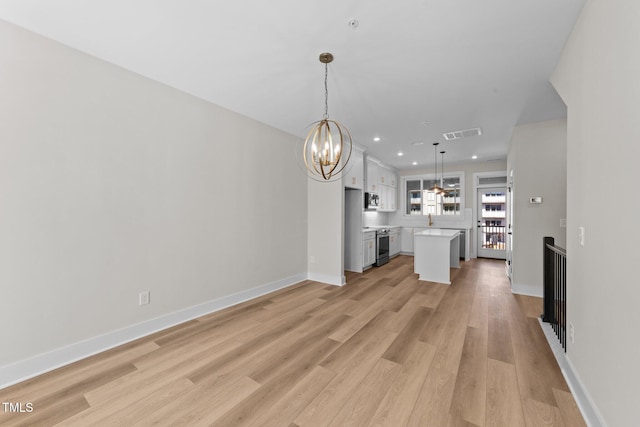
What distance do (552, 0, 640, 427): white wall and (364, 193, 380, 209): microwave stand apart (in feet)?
13.9

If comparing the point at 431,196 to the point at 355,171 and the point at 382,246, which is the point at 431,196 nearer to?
the point at 382,246

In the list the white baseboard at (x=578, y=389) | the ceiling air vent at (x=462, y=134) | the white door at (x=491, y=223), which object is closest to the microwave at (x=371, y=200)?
the ceiling air vent at (x=462, y=134)

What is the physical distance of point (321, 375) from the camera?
210 centimetres

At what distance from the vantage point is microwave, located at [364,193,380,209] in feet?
20.5

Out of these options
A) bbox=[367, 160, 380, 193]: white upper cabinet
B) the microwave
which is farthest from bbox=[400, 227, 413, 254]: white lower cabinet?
bbox=[367, 160, 380, 193]: white upper cabinet

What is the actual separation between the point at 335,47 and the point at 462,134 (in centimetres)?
340

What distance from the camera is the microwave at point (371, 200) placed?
20.5 feet

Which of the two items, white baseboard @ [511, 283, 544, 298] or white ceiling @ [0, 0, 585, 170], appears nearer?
white ceiling @ [0, 0, 585, 170]

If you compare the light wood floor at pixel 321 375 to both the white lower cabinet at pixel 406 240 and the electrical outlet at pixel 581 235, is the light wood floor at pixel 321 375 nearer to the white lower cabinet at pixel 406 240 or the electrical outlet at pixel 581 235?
the electrical outlet at pixel 581 235

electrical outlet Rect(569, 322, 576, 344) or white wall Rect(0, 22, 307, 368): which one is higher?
white wall Rect(0, 22, 307, 368)

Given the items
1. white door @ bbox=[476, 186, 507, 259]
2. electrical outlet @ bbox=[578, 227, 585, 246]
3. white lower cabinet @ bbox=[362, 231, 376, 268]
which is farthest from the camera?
white door @ bbox=[476, 186, 507, 259]

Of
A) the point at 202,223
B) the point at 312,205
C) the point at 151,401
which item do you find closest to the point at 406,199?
the point at 312,205

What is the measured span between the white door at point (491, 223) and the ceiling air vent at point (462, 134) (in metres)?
3.35

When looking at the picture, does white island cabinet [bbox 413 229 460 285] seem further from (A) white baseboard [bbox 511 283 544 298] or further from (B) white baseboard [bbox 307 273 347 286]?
(B) white baseboard [bbox 307 273 347 286]
